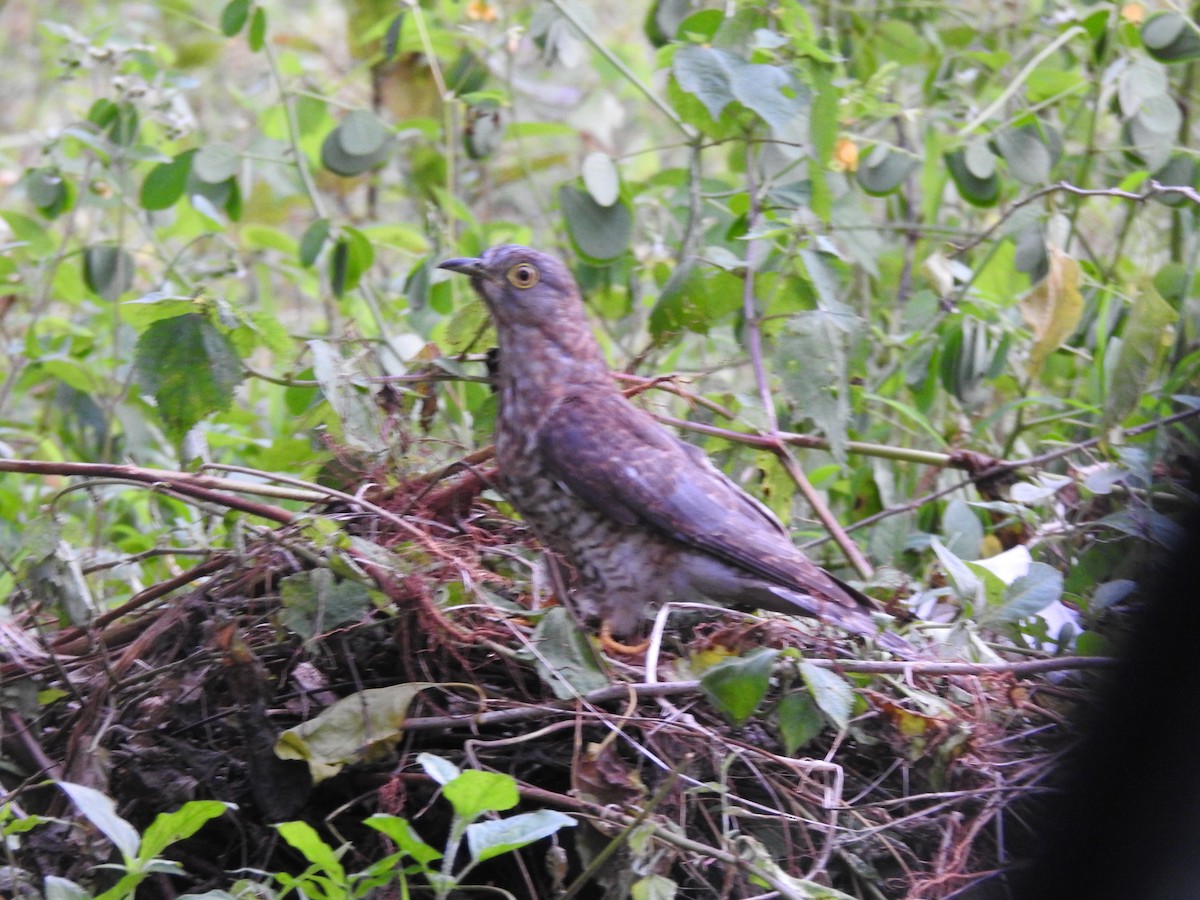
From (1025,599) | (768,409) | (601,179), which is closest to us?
(1025,599)

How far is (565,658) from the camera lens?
2.54 metres

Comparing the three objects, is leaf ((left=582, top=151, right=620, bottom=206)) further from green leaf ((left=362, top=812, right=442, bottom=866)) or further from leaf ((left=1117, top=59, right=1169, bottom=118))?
green leaf ((left=362, top=812, right=442, bottom=866))

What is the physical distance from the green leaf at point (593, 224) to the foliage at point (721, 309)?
1cm

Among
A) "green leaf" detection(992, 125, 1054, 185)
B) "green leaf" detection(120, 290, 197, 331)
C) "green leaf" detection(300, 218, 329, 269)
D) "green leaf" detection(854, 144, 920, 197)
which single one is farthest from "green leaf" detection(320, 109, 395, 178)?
"green leaf" detection(992, 125, 1054, 185)

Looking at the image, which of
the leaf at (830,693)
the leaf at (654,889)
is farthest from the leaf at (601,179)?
the leaf at (654,889)

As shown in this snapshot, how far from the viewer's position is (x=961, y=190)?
4.46m

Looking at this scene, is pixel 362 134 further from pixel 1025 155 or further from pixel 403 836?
pixel 403 836

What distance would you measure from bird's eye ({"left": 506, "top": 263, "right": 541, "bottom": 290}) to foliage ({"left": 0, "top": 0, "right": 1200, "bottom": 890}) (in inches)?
8.6

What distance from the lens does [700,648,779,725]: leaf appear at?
231cm

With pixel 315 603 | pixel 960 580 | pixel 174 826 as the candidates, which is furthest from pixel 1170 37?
pixel 174 826

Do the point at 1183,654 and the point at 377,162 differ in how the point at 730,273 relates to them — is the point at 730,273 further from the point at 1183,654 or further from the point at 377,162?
the point at 1183,654

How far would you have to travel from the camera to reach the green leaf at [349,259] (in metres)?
4.36

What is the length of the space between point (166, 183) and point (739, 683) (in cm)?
299

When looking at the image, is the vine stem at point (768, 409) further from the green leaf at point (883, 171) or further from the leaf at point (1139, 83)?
the leaf at point (1139, 83)
